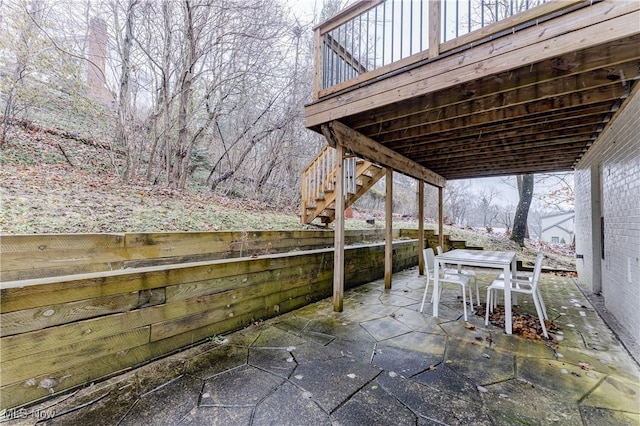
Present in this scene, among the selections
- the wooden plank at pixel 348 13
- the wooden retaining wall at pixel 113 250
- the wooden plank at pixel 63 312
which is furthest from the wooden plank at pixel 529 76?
the wooden plank at pixel 63 312

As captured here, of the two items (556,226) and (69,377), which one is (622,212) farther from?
(556,226)

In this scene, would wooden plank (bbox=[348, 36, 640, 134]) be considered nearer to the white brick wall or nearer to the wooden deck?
the wooden deck

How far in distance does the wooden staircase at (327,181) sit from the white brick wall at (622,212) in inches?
128

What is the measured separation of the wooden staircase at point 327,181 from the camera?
572cm

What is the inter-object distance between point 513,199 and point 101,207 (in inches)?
728

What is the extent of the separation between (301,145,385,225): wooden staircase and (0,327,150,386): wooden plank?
13.9ft

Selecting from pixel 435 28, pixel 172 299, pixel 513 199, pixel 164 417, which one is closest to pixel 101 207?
pixel 172 299

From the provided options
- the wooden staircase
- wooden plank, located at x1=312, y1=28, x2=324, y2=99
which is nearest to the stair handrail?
the wooden staircase

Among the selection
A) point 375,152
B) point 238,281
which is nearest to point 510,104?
point 375,152

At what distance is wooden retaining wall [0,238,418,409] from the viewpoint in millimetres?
1620

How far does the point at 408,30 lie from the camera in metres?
2.80

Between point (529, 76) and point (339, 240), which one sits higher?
Result: point (529, 76)

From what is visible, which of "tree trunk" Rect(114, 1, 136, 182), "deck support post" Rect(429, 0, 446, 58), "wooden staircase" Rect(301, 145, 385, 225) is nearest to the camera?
"deck support post" Rect(429, 0, 446, 58)

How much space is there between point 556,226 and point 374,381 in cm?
2571
